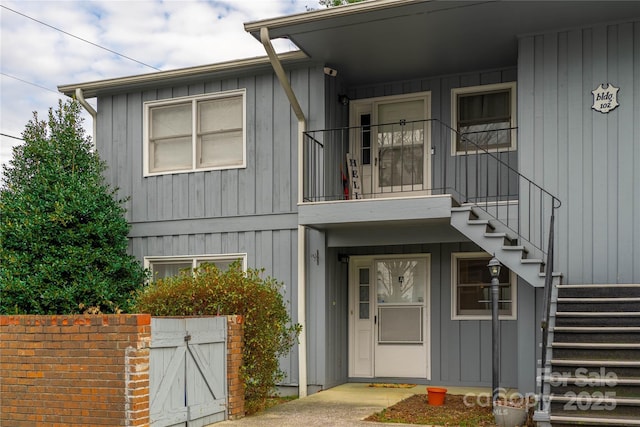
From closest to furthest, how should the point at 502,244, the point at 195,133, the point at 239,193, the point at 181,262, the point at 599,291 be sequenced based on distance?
1. the point at 599,291
2. the point at 502,244
3. the point at 239,193
4. the point at 195,133
5. the point at 181,262

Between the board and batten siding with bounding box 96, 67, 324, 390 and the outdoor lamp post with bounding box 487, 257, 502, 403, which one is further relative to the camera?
the board and batten siding with bounding box 96, 67, 324, 390

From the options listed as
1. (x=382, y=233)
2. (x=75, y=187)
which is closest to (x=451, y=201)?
(x=382, y=233)

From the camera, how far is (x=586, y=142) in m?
9.21

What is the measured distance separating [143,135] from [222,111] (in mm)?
1568

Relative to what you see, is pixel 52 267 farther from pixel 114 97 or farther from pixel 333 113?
pixel 333 113

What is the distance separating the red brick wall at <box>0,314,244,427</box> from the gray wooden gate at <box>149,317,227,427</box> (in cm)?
19

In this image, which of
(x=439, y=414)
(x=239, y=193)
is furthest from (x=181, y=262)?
(x=439, y=414)

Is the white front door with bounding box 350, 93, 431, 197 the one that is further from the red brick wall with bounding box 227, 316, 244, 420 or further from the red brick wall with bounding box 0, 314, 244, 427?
the red brick wall with bounding box 0, 314, 244, 427

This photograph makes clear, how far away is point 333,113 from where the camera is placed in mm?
11094

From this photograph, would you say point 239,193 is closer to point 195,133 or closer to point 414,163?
point 195,133

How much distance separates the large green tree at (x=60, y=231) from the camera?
10.6 m

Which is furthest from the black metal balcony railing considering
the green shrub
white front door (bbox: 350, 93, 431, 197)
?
the green shrub

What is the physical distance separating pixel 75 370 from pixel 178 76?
6.17m

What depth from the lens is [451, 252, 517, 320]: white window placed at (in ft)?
35.1
